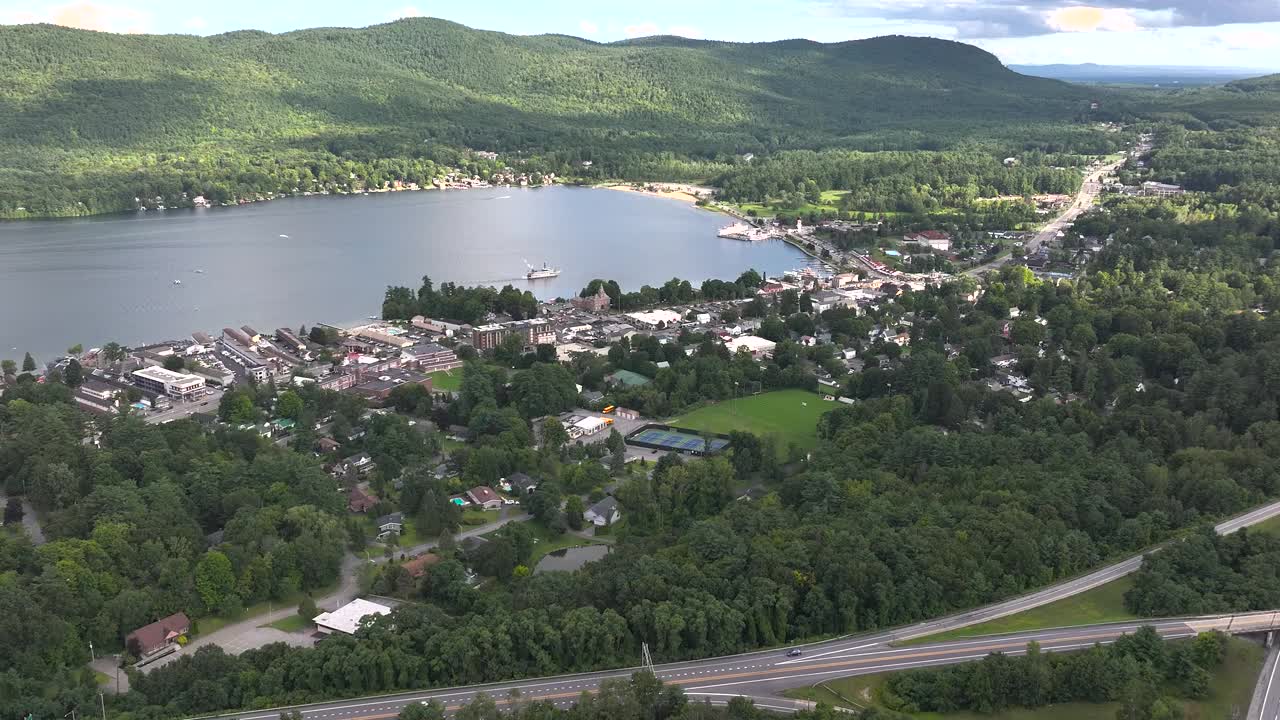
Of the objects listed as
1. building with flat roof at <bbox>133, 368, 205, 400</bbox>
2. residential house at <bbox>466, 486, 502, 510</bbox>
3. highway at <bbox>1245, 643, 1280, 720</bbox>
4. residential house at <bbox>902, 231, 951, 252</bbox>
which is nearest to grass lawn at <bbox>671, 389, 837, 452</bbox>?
residential house at <bbox>466, 486, 502, 510</bbox>

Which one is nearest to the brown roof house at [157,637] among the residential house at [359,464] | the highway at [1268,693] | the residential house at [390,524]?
the residential house at [390,524]

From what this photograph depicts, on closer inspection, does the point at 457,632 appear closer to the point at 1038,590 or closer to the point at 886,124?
the point at 1038,590

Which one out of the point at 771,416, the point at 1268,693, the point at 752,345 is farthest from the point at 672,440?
the point at 1268,693

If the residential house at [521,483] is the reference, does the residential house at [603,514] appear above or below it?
below

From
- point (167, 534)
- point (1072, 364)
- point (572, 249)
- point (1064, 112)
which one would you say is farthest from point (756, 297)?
point (1064, 112)

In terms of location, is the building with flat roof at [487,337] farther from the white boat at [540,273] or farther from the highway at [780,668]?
the highway at [780,668]

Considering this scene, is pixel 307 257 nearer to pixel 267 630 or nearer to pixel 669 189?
pixel 669 189

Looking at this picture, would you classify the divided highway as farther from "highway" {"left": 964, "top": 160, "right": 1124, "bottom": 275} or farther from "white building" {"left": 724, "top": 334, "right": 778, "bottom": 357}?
"highway" {"left": 964, "top": 160, "right": 1124, "bottom": 275}
